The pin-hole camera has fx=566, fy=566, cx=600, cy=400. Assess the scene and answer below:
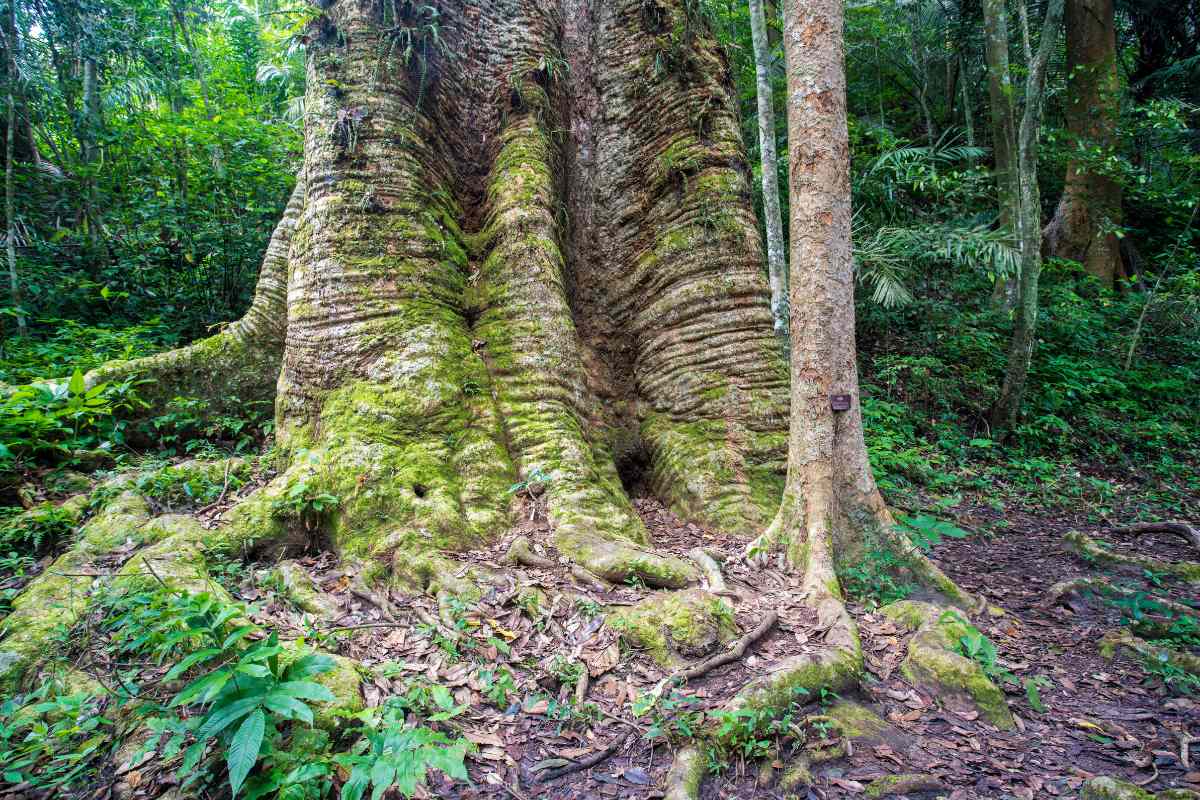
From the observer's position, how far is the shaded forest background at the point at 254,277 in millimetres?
5941

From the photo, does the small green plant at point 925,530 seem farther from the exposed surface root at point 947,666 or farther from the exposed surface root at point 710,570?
the exposed surface root at point 710,570

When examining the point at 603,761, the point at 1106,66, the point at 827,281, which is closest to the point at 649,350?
the point at 827,281

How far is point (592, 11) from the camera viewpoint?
6273 millimetres

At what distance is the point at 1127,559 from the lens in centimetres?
432

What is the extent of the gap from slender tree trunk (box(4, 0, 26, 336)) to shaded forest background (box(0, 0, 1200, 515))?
0.22 ft

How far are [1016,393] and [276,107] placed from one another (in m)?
13.1

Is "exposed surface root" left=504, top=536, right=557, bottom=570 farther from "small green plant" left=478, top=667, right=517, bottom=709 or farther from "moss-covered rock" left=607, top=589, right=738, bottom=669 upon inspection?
"small green plant" left=478, top=667, right=517, bottom=709

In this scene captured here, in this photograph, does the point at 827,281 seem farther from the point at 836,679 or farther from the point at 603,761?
the point at 603,761

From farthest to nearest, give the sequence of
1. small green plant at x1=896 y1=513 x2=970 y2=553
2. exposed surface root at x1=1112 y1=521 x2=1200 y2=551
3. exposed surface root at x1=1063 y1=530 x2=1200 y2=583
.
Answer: exposed surface root at x1=1112 y1=521 x2=1200 y2=551 < exposed surface root at x1=1063 y1=530 x2=1200 y2=583 < small green plant at x1=896 y1=513 x2=970 y2=553

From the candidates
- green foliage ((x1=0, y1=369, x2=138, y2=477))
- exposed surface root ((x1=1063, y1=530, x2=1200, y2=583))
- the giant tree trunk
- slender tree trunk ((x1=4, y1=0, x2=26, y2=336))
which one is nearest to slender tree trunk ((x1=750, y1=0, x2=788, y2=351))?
exposed surface root ((x1=1063, y1=530, x2=1200, y2=583))

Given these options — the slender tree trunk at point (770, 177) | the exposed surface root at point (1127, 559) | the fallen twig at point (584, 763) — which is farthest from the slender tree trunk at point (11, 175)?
the exposed surface root at point (1127, 559)

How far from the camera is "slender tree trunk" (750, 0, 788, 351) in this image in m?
6.80

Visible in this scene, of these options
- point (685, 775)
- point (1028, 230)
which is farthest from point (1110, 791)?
point (1028, 230)

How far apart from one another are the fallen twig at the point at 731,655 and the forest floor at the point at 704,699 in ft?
0.13
